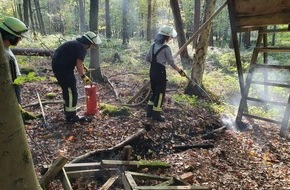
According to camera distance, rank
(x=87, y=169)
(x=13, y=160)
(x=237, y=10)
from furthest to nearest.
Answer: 1. (x=237, y=10)
2. (x=87, y=169)
3. (x=13, y=160)

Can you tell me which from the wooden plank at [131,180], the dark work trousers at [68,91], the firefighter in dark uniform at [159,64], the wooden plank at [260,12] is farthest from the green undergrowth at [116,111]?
the wooden plank at [260,12]

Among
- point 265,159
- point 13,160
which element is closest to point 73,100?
point 265,159

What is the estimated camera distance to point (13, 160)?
169 centimetres

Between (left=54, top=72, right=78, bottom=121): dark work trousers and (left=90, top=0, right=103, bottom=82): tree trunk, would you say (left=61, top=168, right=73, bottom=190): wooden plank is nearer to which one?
(left=54, top=72, right=78, bottom=121): dark work trousers

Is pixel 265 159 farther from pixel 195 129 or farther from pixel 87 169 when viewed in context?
pixel 87 169

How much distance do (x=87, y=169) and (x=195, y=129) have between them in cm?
325

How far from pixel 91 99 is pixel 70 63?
102 centimetres

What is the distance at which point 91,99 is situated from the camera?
663 cm

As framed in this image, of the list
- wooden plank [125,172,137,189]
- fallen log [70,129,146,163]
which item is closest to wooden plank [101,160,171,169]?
wooden plank [125,172,137,189]

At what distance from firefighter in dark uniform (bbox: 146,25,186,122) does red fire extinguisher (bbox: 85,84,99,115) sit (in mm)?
1424

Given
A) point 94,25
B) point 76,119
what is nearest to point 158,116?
point 76,119

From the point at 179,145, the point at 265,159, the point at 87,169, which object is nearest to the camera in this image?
the point at 87,169

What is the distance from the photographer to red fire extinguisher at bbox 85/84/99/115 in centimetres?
654

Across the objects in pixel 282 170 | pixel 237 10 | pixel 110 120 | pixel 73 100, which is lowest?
pixel 282 170
